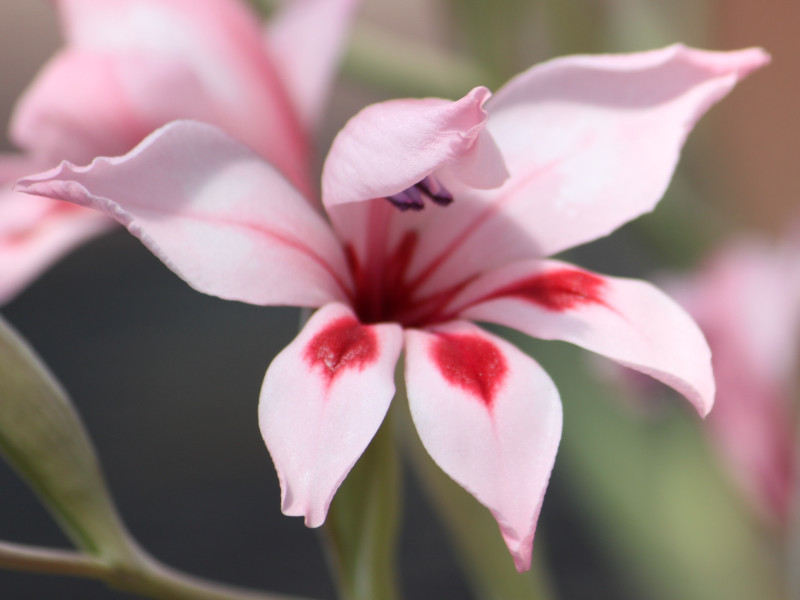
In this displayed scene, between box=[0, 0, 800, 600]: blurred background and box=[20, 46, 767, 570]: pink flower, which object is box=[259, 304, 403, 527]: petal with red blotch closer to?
box=[20, 46, 767, 570]: pink flower

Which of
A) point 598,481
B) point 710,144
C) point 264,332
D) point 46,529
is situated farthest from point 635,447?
point 264,332

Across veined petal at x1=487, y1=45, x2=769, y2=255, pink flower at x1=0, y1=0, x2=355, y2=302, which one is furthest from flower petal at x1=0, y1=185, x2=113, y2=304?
veined petal at x1=487, y1=45, x2=769, y2=255

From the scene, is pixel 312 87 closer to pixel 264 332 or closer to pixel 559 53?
pixel 559 53

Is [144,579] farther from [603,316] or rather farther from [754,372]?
[754,372]

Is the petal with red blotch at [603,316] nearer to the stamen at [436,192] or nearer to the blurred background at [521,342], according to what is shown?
the stamen at [436,192]

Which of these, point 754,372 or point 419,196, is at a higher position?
point 419,196

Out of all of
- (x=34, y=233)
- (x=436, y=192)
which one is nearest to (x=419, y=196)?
(x=436, y=192)
